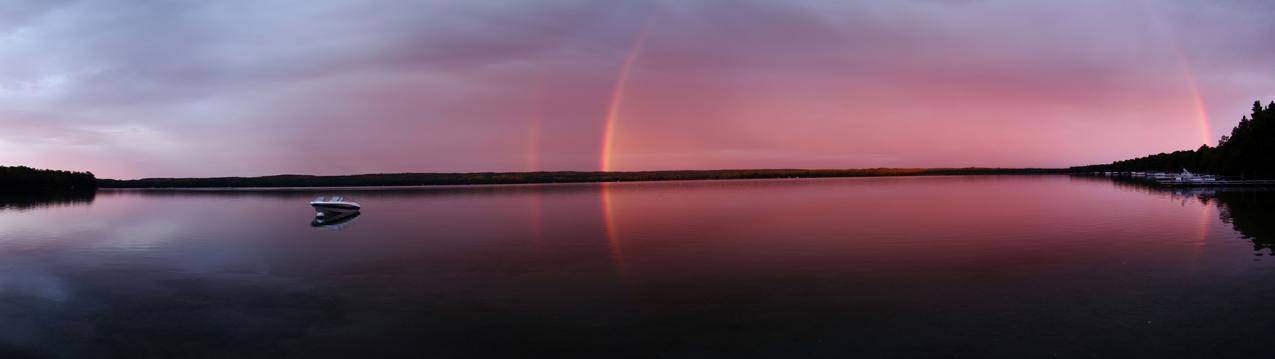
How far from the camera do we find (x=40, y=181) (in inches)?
5960

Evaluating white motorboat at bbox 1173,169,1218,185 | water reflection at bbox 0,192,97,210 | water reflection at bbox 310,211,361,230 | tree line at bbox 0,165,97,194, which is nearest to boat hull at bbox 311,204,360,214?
water reflection at bbox 310,211,361,230

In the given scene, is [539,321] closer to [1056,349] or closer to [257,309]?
[257,309]

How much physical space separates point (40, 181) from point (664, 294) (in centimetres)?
18885

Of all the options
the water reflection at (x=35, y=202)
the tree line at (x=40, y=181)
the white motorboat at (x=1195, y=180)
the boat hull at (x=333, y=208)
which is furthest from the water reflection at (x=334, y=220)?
the tree line at (x=40, y=181)

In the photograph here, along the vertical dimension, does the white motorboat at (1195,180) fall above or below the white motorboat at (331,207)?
above

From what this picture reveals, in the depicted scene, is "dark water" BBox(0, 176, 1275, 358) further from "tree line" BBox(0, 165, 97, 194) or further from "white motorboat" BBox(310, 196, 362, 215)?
"tree line" BBox(0, 165, 97, 194)

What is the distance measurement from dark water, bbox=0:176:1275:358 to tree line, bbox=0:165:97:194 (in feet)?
478

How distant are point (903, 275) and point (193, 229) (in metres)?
39.5

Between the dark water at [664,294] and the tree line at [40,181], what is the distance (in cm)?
14563

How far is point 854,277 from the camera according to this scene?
717 inches

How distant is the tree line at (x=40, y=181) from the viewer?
5519 inches

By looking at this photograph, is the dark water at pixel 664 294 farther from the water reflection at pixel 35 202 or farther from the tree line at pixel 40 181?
the tree line at pixel 40 181

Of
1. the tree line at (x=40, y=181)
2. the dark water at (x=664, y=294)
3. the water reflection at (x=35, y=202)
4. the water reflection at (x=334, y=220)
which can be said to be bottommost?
the dark water at (x=664, y=294)

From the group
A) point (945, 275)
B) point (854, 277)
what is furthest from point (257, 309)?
point (945, 275)
